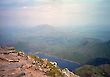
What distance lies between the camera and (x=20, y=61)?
81000 mm

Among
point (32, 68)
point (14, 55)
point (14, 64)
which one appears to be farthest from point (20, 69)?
point (14, 55)

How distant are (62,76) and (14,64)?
1538 cm

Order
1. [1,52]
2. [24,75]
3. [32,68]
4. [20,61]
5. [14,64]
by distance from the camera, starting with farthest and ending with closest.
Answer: [1,52]
[20,61]
[14,64]
[32,68]
[24,75]

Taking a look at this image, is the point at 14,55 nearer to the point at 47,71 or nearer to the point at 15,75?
the point at 47,71

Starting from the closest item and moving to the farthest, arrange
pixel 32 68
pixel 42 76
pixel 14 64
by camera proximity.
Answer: pixel 42 76 < pixel 32 68 < pixel 14 64

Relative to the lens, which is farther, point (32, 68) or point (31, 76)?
point (32, 68)

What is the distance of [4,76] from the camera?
6122 cm

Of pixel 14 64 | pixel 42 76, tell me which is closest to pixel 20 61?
pixel 14 64

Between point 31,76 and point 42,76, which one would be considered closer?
point 31,76

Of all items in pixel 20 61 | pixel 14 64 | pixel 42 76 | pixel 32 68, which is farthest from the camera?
pixel 20 61

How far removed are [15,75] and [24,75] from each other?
2.93 meters

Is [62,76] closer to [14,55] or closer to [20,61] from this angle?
[20,61]

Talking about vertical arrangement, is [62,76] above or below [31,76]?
below

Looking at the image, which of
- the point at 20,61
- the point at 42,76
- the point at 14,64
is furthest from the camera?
the point at 20,61
